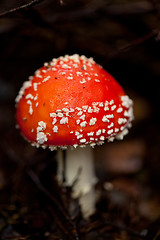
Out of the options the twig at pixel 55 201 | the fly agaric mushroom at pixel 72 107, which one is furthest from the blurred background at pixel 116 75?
the fly agaric mushroom at pixel 72 107

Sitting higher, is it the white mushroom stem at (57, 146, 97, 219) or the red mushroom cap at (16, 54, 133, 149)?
the red mushroom cap at (16, 54, 133, 149)

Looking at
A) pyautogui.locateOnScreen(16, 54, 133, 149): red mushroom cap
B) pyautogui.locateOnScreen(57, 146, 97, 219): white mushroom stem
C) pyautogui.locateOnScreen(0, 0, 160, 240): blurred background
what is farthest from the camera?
pyautogui.locateOnScreen(57, 146, 97, 219): white mushroom stem

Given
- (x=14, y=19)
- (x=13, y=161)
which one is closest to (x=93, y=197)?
(x=13, y=161)

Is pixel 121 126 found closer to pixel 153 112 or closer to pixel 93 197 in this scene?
pixel 93 197

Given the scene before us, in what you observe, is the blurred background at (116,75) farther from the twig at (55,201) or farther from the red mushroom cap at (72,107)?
the red mushroom cap at (72,107)

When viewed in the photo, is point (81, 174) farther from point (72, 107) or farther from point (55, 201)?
point (72, 107)

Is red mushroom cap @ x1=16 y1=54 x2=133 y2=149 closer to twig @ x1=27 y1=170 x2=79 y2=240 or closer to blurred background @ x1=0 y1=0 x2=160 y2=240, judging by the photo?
blurred background @ x1=0 y1=0 x2=160 y2=240

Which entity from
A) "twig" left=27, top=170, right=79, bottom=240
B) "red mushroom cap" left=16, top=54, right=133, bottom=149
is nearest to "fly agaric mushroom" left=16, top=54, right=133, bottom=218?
"red mushroom cap" left=16, top=54, right=133, bottom=149

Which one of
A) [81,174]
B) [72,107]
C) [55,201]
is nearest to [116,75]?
[81,174]
